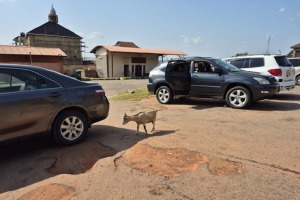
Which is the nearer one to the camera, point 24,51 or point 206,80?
point 206,80

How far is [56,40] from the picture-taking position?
5625 cm

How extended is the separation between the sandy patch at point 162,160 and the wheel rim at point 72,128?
45.4 inches

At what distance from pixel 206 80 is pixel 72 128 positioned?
536cm

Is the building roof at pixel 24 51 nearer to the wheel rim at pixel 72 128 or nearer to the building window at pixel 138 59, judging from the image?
the building window at pixel 138 59

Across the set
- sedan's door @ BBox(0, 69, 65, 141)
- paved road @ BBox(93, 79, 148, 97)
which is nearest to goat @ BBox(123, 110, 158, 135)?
sedan's door @ BBox(0, 69, 65, 141)

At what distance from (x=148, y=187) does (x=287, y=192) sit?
5.40ft

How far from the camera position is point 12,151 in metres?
5.00

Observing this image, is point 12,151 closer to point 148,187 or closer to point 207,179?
point 148,187

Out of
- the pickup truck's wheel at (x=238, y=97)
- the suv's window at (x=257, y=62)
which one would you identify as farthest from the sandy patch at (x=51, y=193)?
the suv's window at (x=257, y=62)

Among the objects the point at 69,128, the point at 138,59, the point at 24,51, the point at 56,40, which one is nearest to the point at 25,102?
the point at 69,128

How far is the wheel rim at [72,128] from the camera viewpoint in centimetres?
500

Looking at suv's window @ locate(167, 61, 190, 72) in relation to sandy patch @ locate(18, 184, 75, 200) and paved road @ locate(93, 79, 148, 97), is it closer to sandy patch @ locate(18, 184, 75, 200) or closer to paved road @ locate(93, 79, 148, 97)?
sandy patch @ locate(18, 184, 75, 200)

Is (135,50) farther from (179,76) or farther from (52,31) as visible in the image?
(179,76)

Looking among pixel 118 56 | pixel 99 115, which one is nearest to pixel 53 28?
pixel 118 56
